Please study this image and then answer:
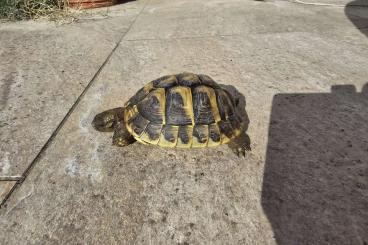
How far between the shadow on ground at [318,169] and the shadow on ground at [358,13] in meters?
2.93

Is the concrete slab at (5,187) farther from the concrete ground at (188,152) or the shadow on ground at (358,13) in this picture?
the shadow on ground at (358,13)

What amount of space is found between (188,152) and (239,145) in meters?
0.51

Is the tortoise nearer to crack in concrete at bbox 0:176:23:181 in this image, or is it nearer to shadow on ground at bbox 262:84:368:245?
shadow on ground at bbox 262:84:368:245

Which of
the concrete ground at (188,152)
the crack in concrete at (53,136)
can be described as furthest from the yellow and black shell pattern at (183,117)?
the crack in concrete at (53,136)

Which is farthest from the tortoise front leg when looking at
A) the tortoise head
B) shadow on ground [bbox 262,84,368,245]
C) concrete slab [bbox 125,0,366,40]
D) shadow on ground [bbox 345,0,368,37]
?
shadow on ground [bbox 345,0,368,37]

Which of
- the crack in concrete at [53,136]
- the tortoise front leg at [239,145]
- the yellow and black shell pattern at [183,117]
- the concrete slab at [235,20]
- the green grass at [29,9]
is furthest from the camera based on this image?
the green grass at [29,9]

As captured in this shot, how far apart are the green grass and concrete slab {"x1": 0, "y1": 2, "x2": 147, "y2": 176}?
1.43 ft

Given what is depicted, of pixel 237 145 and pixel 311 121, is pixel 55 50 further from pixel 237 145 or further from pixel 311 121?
pixel 311 121

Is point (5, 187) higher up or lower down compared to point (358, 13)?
lower down

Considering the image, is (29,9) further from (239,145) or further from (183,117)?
(239,145)

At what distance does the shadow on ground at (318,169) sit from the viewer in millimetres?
2152

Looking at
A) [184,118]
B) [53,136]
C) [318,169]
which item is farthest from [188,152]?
[53,136]

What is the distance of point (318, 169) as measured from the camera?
2.63 metres

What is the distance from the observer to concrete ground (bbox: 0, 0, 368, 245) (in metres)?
2.21
